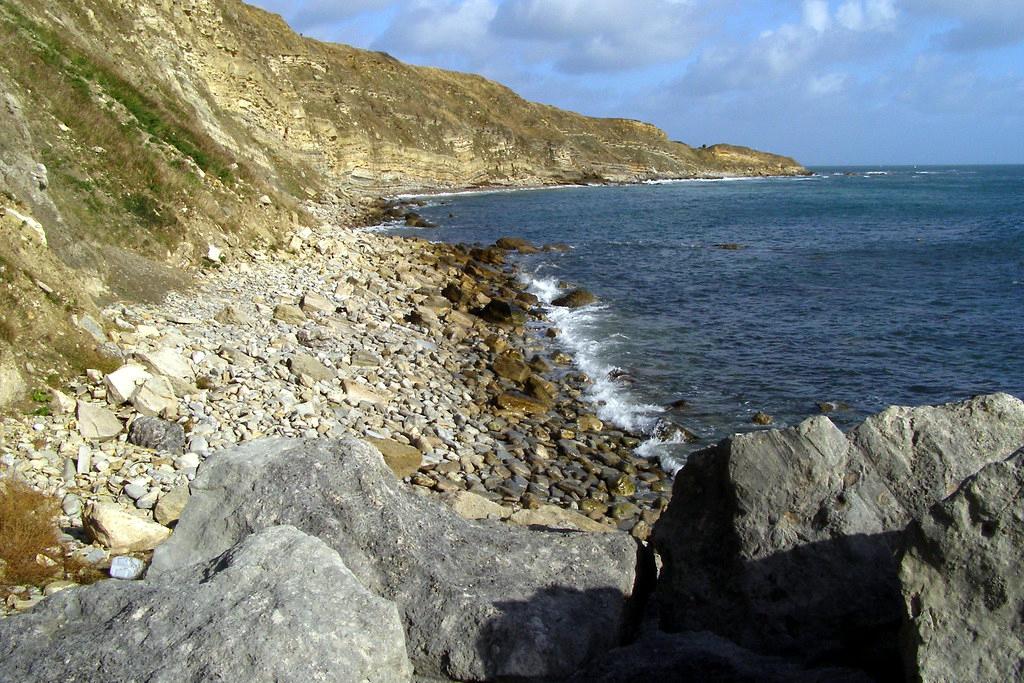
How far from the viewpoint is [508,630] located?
169 inches

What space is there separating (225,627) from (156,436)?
560 centimetres

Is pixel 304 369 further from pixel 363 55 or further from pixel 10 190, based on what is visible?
pixel 363 55

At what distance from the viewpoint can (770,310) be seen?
82.2 feet

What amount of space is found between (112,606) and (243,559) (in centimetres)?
61

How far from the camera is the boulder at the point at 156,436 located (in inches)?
328

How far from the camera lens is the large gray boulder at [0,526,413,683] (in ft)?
10.8

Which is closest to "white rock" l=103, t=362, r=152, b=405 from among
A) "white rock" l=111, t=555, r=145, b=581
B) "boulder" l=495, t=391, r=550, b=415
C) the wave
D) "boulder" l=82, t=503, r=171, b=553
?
"boulder" l=82, t=503, r=171, b=553

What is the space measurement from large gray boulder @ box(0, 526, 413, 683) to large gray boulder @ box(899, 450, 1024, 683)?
7.79 feet

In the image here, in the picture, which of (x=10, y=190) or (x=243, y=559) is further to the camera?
(x=10, y=190)

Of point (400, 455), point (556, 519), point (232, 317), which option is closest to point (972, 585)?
point (556, 519)

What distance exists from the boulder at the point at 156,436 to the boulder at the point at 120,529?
6.14 ft

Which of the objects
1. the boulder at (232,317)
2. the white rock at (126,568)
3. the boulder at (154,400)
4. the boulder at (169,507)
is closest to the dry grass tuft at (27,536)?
the white rock at (126,568)

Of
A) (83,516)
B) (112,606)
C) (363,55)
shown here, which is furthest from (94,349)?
(363,55)

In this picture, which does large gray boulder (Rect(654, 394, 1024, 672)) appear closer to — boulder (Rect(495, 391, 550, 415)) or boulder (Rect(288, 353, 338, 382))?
boulder (Rect(288, 353, 338, 382))
